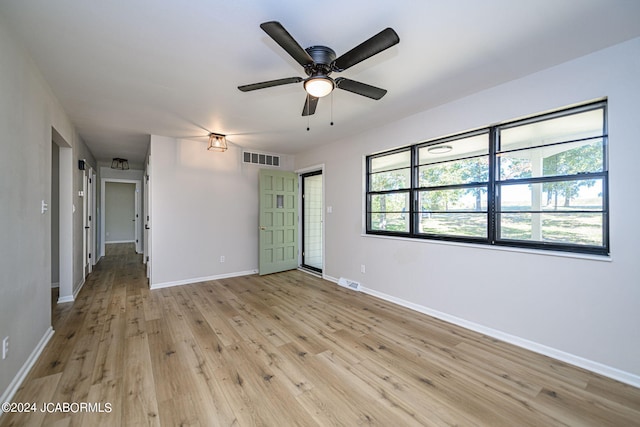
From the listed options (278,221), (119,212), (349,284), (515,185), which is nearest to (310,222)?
(278,221)

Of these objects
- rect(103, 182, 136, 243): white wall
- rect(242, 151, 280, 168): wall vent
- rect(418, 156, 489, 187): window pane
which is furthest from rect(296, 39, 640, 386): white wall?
rect(103, 182, 136, 243): white wall

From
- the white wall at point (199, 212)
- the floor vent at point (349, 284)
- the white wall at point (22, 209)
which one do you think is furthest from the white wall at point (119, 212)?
the floor vent at point (349, 284)

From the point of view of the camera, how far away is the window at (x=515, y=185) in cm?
221

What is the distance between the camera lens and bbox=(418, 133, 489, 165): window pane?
288 cm

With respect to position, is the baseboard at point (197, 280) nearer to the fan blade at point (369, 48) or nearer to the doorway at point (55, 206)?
the doorway at point (55, 206)

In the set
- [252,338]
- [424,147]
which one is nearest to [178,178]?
[252,338]

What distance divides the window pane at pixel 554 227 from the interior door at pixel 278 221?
3.74m

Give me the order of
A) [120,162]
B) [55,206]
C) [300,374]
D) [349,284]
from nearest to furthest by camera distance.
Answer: [300,374] < [55,206] < [349,284] < [120,162]

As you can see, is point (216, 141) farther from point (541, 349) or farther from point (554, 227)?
point (541, 349)

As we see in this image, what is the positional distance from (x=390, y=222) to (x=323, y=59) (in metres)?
2.55

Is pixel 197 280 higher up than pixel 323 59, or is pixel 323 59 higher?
pixel 323 59

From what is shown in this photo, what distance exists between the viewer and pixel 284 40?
5.07ft

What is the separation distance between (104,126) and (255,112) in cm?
243

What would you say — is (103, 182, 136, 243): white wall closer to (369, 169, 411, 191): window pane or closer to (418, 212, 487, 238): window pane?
(369, 169, 411, 191): window pane
